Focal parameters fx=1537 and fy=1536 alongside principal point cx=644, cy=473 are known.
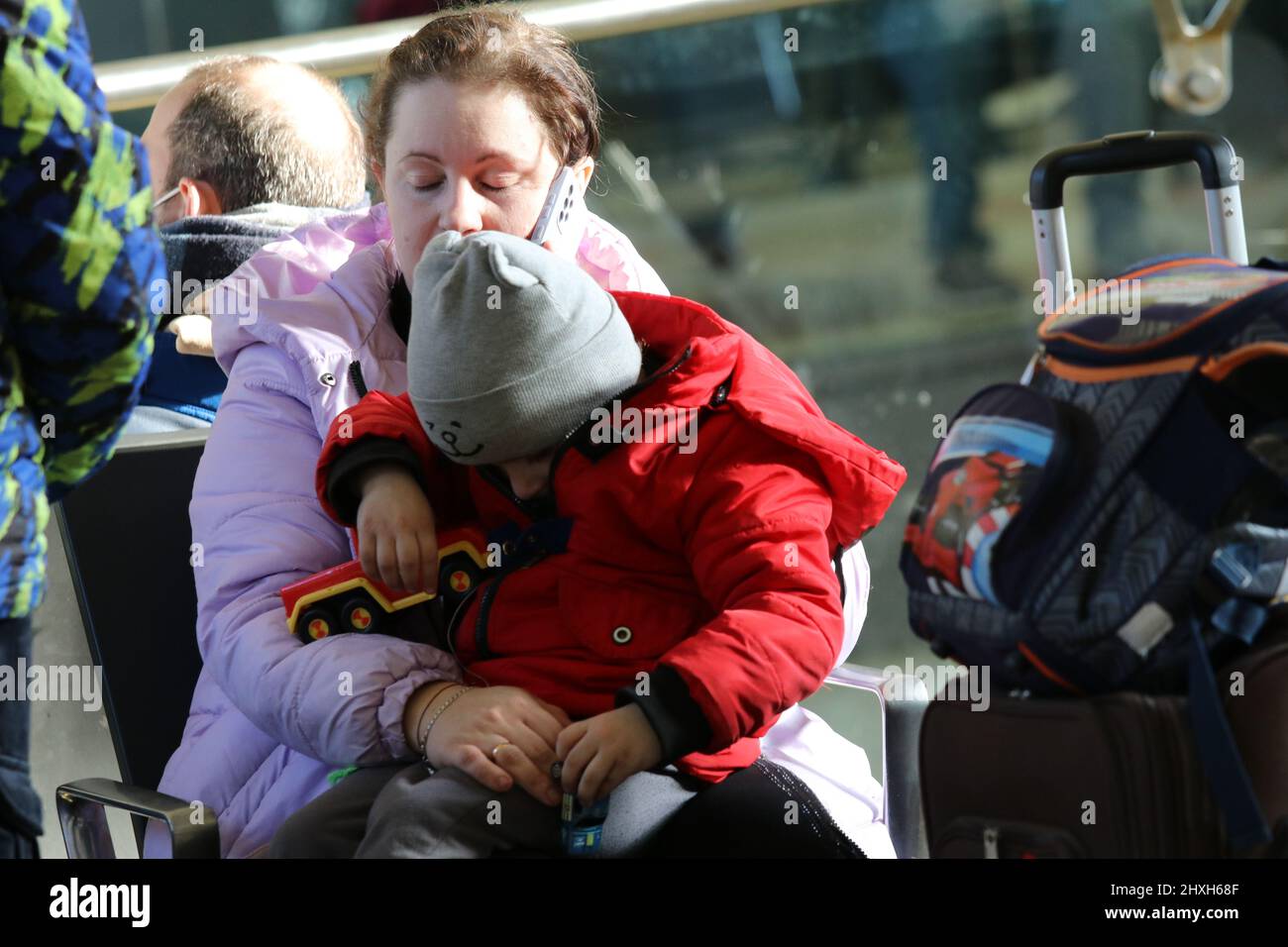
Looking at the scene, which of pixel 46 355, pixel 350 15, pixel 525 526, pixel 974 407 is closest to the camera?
pixel 46 355

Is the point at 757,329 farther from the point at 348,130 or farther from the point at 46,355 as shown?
the point at 46,355

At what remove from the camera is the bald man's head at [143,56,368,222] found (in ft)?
7.37

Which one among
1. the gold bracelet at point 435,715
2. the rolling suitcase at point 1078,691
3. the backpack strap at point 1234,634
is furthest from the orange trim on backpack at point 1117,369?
the gold bracelet at point 435,715

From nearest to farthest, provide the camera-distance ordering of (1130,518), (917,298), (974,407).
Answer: (1130,518), (974,407), (917,298)

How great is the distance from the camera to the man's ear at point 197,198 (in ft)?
7.36

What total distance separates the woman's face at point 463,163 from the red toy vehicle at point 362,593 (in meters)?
0.34

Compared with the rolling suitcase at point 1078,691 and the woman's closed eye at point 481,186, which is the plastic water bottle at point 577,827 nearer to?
the rolling suitcase at point 1078,691

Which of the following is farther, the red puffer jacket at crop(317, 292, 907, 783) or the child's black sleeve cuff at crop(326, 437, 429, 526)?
the child's black sleeve cuff at crop(326, 437, 429, 526)

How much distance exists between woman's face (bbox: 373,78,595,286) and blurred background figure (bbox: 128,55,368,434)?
1.80 ft

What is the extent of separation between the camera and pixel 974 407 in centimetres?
128

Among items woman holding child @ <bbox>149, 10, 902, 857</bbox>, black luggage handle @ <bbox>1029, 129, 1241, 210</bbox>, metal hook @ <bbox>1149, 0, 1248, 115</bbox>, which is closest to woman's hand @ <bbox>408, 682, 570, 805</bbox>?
→ woman holding child @ <bbox>149, 10, 902, 857</bbox>

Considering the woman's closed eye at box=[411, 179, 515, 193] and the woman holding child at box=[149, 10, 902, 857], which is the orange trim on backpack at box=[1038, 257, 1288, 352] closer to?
the woman holding child at box=[149, 10, 902, 857]
